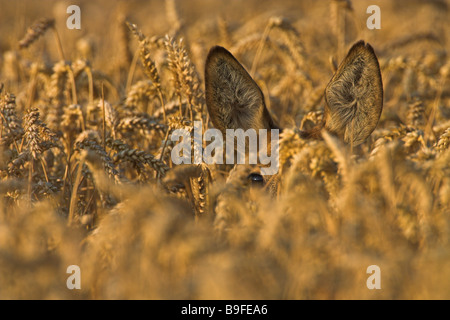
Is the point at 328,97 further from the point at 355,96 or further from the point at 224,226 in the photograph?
the point at 224,226

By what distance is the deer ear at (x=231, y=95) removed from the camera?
3.80m

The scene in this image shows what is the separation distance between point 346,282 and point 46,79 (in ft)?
15.4

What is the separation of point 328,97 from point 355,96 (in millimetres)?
181

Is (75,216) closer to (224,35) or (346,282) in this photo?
(346,282)

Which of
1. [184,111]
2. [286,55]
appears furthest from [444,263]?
[286,55]

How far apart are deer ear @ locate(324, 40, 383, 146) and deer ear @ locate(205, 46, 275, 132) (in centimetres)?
48

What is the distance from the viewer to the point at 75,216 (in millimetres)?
3533

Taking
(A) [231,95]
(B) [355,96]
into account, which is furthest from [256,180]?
(B) [355,96]

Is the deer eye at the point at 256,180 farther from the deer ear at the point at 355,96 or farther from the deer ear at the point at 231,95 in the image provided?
the deer ear at the point at 355,96

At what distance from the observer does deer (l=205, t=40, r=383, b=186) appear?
368cm

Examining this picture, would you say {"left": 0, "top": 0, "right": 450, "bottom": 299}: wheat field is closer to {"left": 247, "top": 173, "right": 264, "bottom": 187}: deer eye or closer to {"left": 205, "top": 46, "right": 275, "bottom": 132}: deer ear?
{"left": 247, "top": 173, "right": 264, "bottom": 187}: deer eye

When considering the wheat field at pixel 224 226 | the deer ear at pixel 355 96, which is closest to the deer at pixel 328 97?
the deer ear at pixel 355 96

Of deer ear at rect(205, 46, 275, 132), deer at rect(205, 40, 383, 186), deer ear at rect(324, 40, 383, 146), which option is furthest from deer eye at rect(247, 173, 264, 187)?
deer ear at rect(324, 40, 383, 146)

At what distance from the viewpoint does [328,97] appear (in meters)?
3.89
